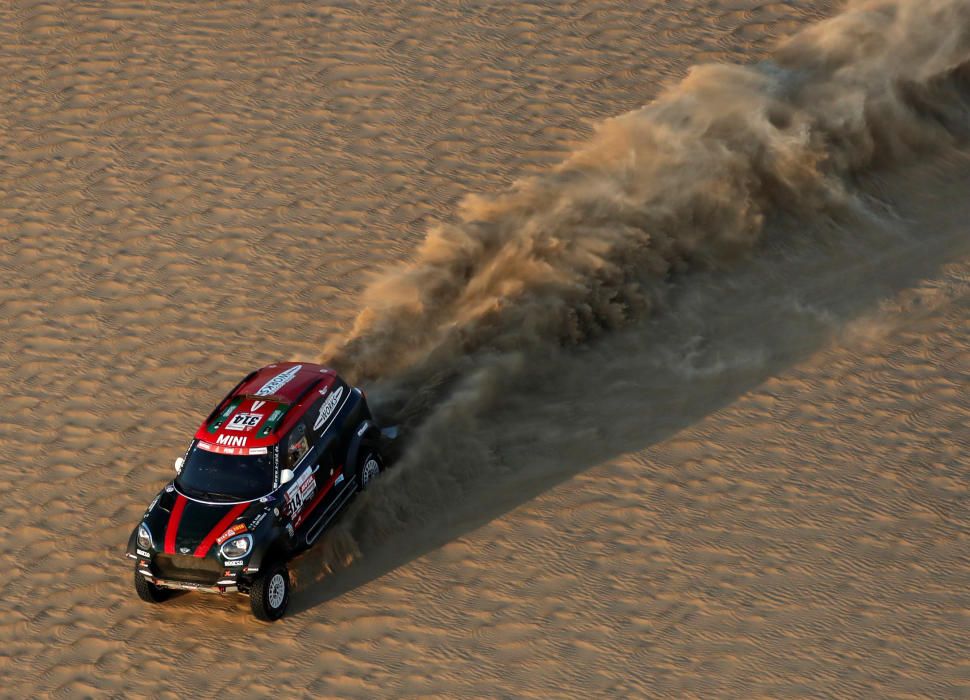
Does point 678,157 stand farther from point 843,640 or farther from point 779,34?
point 843,640

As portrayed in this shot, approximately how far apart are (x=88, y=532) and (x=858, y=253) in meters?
9.88

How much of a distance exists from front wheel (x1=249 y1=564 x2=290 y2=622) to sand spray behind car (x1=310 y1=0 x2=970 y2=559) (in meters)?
0.92

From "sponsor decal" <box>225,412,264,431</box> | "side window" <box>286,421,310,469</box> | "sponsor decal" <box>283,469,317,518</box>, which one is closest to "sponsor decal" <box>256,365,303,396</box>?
"sponsor decal" <box>225,412,264,431</box>

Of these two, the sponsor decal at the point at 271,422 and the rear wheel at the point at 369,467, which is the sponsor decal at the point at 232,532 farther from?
the rear wheel at the point at 369,467

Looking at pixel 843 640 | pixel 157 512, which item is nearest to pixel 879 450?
pixel 843 640

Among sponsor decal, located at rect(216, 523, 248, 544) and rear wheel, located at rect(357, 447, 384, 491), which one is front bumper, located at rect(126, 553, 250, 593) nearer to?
sponsor decal, located at rect(216, 523, 248, 544)

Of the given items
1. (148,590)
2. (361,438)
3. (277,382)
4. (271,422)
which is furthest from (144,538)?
(361,438)

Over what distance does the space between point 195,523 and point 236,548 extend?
0.50 m

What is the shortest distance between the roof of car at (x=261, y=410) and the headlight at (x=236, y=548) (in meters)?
0.95

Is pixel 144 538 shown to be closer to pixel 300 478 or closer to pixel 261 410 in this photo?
pixel 300 478

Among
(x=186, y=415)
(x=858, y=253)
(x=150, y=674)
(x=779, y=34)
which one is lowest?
(x=150, y=674)

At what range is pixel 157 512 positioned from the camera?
494 inches

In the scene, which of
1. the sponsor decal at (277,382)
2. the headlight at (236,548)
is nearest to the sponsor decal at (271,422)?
the sponsor decal at (277,382)

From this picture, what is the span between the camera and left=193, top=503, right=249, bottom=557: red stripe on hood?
1210 cm
